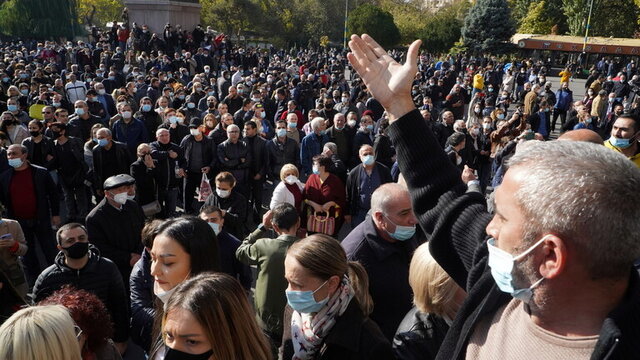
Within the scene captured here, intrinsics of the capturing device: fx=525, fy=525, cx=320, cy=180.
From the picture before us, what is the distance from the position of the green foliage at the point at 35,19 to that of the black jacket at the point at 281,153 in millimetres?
41795

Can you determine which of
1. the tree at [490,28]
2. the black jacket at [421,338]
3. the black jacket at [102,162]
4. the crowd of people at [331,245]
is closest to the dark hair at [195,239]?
the crowd of people at [331,245]

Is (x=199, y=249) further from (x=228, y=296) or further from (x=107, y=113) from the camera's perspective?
(x=107, y=113)

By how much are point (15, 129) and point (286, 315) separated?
25.0 feet

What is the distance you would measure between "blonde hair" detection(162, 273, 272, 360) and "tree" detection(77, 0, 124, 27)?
68.6 metres

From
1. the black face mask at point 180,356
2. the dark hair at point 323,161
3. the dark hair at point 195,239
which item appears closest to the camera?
the black face mask at point 180,356

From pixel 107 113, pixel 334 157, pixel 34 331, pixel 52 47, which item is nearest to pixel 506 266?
pixel 34 331

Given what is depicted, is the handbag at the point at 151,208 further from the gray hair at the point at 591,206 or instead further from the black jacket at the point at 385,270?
the gray hair at the point at 591,206

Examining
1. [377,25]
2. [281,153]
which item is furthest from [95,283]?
[377,25]

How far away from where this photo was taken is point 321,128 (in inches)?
375

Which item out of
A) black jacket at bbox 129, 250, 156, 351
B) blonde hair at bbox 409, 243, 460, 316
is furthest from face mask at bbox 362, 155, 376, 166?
blonde hair at bbox 409, 243, 460, 316

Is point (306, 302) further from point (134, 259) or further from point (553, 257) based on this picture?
point (134, 259)

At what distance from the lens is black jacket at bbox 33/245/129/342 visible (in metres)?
4.23

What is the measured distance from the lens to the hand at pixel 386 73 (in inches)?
73.9

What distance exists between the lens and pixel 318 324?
2906 mm
